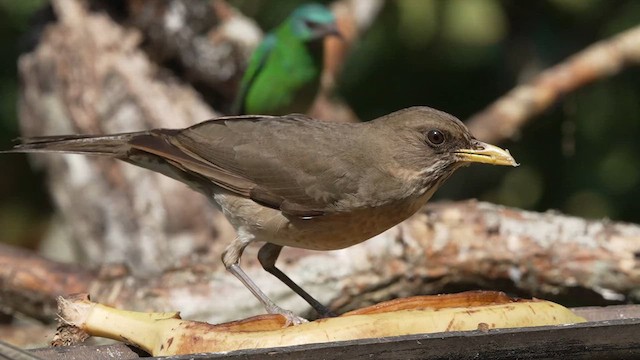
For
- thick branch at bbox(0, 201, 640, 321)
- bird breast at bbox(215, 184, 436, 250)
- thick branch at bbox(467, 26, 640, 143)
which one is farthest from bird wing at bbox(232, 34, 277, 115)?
bird breast at bbox(215, 184, 436, 250)

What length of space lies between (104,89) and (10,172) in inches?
73.3

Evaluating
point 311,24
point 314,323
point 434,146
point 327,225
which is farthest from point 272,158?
point 311,24

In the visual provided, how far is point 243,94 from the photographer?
301 inches

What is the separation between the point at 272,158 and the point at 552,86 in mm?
3315

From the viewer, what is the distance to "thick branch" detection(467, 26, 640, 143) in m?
7.02

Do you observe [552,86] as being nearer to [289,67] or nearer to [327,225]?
Answer: [289,67]

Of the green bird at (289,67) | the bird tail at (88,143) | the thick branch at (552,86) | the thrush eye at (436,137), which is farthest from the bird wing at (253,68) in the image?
the thrush eye at (436,137)

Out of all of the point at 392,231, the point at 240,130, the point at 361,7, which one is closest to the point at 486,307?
the point at 240,130

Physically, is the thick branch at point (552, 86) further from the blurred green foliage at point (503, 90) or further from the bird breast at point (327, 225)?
the bird breast at point (327, 225)

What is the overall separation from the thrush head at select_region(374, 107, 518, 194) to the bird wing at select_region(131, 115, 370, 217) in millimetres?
206

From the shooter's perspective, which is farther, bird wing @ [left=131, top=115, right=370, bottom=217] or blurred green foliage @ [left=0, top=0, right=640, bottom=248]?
blurred green foliage @ [left=0, top=0, right=640, bottom=248]

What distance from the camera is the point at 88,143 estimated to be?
4.29 m

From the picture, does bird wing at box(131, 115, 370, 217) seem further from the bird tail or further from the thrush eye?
the thrush eye

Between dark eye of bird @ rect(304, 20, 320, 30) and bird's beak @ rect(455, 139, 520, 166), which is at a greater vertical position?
bird's beak @ rect(455, 139, 520, 166)
